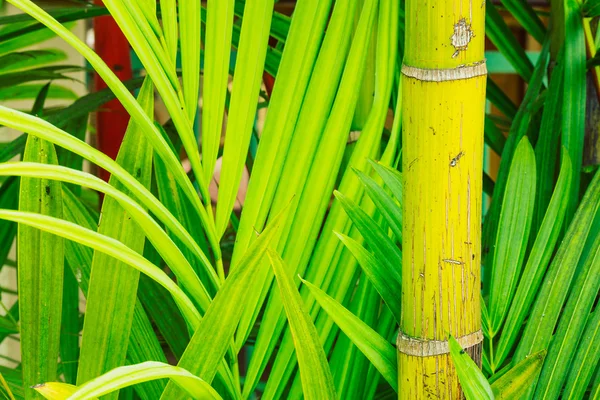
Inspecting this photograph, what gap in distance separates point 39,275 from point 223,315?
12 centimetres

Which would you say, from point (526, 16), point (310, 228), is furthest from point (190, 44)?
point (526, 16)

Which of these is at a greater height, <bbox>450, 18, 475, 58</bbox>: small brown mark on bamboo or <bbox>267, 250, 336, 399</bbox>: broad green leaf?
<bbox>450, 18, 475, 58</bbox>: small brown mark on bamboo

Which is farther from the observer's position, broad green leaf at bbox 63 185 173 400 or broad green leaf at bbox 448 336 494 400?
broad green leaf at bbox 63 185 173 400

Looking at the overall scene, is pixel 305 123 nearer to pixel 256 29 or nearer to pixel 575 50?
pixel 256 29

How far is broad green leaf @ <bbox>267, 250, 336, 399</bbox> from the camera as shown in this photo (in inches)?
13.5

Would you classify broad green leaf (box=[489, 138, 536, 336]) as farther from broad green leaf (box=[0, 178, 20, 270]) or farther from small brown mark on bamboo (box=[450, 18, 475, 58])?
broad green leaf (box=[0, 178, 20, 270])

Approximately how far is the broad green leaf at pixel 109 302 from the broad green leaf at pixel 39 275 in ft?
0.07

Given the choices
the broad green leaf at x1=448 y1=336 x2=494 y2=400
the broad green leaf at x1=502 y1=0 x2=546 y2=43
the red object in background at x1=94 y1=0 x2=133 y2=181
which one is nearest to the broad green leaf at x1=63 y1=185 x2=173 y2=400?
the broad green leaf at x1=448 y1=336 x2=494 y2=400

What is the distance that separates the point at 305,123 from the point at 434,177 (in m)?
0.11

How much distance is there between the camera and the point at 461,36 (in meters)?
0.36

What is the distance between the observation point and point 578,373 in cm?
44

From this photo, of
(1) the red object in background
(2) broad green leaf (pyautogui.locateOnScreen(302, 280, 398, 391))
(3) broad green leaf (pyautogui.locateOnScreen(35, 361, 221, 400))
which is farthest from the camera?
(1) the red object in background

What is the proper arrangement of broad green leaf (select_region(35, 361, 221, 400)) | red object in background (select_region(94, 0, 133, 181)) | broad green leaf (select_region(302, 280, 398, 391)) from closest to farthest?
broad green leaf (select_region(35, 361, 221, 400)), broad green leaf (select_region(302, 280, 398, 391)), red object in background (select_region(94, 0, 133, 181))

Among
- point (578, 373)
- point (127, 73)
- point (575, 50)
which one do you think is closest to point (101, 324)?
point (578, 373)
